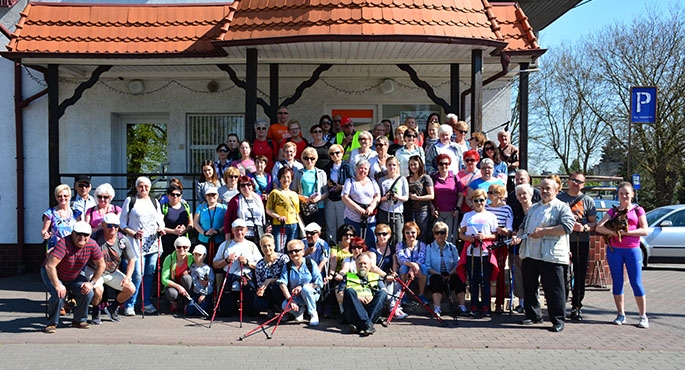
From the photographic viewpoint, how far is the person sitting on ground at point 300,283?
300 inches

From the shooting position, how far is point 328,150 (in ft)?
30.4

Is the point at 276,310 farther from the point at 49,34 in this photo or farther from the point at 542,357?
the point at 49,34

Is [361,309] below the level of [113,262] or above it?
below

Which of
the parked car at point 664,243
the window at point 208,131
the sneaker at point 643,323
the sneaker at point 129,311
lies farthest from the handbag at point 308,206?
the parked car at point 664,243

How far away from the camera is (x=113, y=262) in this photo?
771 centimetres

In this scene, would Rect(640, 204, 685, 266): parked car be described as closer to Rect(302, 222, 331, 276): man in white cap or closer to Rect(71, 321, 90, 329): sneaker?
Rect(302, 222, 331, 276): man in white cap

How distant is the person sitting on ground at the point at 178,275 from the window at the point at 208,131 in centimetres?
464

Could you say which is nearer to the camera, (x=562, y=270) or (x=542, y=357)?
(x=542, y=357)

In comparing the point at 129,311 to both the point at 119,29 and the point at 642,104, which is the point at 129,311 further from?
the point at 642,104

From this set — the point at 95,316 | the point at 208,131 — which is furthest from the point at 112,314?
the point at 208,131

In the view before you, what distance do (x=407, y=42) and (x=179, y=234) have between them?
4219 mm

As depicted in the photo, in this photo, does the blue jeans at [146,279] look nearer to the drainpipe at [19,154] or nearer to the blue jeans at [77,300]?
the blue jeans at [77,300]

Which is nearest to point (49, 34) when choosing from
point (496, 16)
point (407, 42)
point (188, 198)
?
point (188, 198)

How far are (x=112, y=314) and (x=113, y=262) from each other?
0.68m
